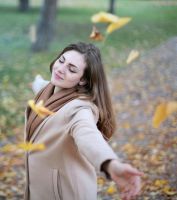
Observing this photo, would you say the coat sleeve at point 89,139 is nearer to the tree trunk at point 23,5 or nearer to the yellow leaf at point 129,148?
the yellow leaf at point 129,148

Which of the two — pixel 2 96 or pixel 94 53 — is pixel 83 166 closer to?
pixel 94 53

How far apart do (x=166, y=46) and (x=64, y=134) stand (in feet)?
15.3

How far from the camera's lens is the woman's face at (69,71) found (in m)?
2.37

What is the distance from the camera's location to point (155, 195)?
3875 millimetres

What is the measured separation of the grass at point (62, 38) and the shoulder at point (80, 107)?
3652 millimetres

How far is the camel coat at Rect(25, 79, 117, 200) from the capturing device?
2.23 meters

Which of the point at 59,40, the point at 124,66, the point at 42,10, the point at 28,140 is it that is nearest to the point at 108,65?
the point at 124,66

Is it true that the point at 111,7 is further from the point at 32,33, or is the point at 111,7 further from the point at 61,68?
the point at 61,68

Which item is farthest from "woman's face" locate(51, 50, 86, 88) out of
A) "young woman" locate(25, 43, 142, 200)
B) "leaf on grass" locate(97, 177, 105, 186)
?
"leaf on grass" locate(97, 177, 105, 186)

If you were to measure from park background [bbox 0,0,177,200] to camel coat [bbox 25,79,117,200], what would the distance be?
61.7 inches

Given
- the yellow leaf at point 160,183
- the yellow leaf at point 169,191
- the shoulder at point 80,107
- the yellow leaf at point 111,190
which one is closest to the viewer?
the shoulder at point 80,107

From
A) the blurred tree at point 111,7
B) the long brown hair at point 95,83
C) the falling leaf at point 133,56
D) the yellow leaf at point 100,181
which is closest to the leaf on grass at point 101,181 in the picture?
the yellow leaf at point 100,181

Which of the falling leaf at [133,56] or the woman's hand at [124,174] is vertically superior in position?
the woman's hand at [124,174]

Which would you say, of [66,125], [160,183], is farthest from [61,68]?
[160,183]
